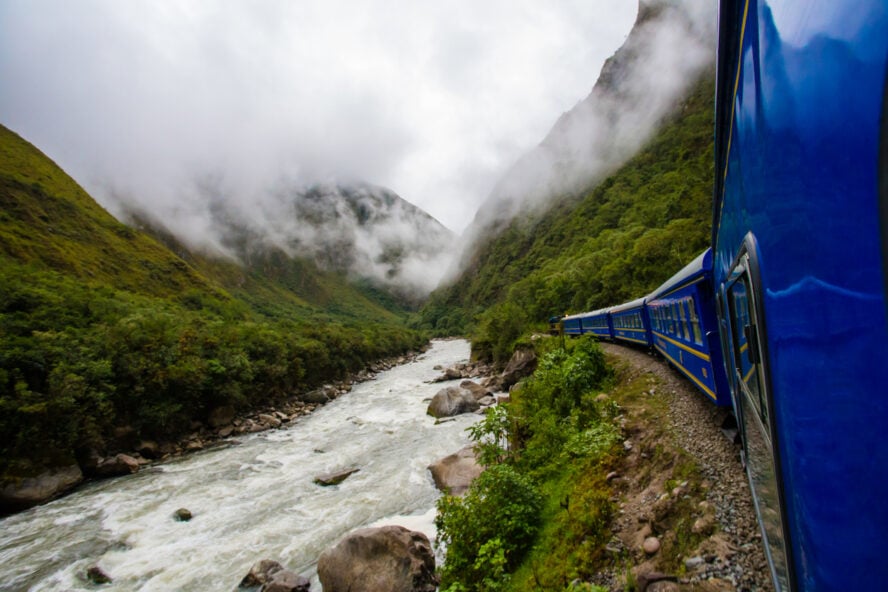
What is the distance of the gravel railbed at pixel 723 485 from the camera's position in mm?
4098

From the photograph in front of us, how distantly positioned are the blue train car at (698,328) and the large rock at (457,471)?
6.01 meters

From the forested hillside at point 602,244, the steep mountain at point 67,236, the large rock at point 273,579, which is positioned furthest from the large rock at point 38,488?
the steep mountain at point 67,236

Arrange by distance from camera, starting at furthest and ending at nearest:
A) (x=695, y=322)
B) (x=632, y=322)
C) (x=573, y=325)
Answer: (x=573, y=325) → (x=632, y=322) → (x=695, y=322)

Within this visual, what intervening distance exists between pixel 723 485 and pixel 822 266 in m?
5.62

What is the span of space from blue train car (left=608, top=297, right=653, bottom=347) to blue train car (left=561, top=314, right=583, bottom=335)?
670cm

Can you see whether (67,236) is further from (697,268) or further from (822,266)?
(822,266)

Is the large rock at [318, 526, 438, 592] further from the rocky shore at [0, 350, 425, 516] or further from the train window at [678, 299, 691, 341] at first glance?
the rocky shore at [0, 350, 425, 516]

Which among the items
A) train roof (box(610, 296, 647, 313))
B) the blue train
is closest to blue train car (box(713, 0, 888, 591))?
the blue train

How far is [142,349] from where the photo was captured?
21812 millimetres

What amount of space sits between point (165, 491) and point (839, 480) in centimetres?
1845

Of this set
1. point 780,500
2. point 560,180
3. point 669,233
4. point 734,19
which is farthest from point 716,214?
point 560,180

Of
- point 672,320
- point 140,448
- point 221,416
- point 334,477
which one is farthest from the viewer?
point 221,416

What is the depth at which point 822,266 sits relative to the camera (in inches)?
46.5

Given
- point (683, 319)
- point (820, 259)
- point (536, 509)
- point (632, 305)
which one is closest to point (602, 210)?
point (632, 305)
